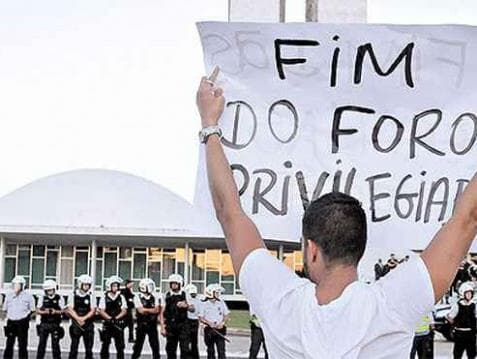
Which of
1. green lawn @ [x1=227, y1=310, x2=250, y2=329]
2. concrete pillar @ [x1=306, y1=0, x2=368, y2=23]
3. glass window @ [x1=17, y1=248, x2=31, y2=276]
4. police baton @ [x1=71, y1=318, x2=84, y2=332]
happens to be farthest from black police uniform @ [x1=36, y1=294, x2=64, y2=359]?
glass window @ [x1=17, y1=248, x2=31, y2=276]

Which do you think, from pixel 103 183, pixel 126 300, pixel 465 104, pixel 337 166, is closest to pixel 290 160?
pixel 337 166

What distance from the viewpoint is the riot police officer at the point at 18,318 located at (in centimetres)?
1895

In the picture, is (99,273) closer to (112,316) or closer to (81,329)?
(112,316)

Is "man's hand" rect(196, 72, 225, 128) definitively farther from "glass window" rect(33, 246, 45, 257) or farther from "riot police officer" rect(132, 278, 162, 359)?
"glass window" rect(33, 246, 45, 257)

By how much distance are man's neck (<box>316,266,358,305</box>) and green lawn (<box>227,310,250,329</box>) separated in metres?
31.1

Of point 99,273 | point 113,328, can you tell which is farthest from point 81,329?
point 99,273

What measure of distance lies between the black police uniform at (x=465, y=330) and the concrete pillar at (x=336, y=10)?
13.8 metres

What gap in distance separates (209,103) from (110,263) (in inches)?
1754

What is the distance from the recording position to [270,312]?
82.1 inches

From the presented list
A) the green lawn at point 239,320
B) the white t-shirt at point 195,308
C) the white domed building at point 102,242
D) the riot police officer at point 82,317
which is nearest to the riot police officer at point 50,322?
the riot police officer at point 82,317

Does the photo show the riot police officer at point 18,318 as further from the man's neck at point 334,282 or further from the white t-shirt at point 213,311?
the man's neck at point 334,282

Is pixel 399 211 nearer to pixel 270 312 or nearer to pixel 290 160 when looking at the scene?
pixel 290 160

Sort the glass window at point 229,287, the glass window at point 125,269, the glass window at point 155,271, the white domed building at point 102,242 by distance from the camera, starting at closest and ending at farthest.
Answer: the white domed building at point 102,242, the glass window at point 229,287, the glass window at point 125,269, the glass window at point 155,271

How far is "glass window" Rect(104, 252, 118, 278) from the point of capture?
46.3 m
